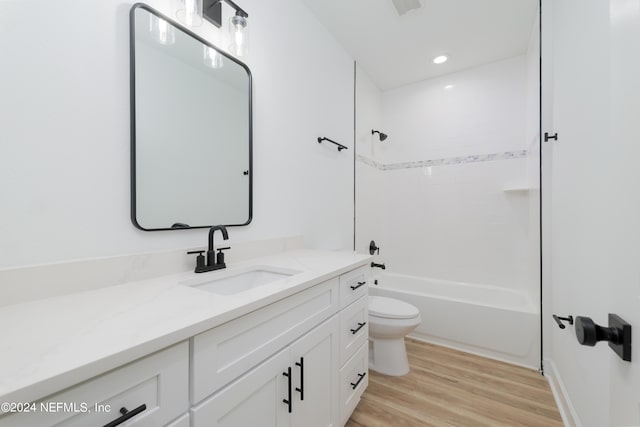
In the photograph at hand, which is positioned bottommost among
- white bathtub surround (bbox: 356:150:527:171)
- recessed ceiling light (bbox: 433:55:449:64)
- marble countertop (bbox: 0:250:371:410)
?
marble countertop (bbox: 0:250:371:410)

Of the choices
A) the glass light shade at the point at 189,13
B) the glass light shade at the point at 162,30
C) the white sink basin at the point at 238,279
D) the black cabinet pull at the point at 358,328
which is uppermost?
the glass light shade at the point at 189,13

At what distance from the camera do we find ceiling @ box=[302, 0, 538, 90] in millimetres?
1902

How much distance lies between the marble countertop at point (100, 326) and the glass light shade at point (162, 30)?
3.20 ft

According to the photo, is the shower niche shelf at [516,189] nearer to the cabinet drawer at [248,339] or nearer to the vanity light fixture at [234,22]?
the cabinet drawer at [248,339]

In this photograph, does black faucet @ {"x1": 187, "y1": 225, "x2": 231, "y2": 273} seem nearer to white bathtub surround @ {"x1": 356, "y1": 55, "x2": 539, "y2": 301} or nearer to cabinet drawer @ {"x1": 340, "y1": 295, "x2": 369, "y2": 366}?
cabinet drawer @ {"x1": 340, "y1": 295, "x2": 369, "y2": 366}

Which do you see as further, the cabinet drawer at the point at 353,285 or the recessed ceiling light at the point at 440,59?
the recessed ceiling light at the point at 440,59

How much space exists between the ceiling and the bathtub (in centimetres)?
221

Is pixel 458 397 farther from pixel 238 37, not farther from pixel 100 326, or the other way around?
pixel 238 37

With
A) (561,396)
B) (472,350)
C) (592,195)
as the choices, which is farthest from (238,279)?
(472,350)

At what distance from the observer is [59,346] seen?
497 mm

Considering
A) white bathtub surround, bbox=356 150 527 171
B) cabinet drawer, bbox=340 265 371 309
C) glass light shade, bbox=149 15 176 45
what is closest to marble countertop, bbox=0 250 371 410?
cabinet drawer, bbox=340 265 371 309

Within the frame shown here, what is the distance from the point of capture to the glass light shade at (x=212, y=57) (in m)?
1.27

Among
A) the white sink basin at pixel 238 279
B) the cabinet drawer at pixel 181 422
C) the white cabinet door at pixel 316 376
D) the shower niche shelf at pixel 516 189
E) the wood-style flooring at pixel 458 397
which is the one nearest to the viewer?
the cabinet drawer at pixel 181 422

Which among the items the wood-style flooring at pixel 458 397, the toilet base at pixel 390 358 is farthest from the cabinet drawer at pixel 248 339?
the toilet base at pixel 390 358
